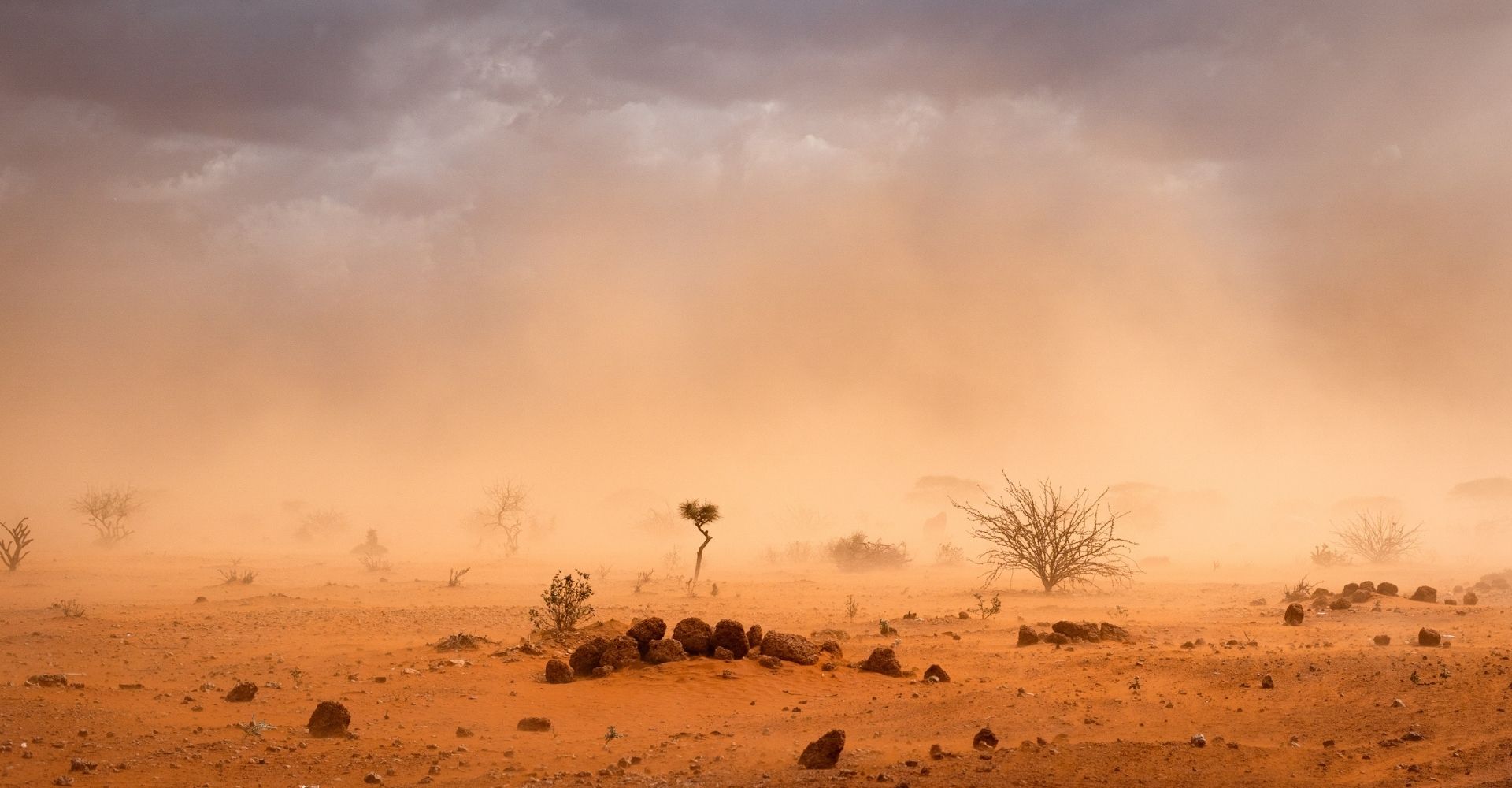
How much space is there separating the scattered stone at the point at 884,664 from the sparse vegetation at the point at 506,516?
29.9 meters

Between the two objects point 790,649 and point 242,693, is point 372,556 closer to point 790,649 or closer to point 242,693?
point 242,693

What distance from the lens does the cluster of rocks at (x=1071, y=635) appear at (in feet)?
44.4

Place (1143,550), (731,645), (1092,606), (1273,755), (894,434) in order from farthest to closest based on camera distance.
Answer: (894,434) → (1143,550) → (1092,606) → (731,645) → (1273,755)

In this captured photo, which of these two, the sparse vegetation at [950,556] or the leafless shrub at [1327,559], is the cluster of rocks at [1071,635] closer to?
the sparse vegetation at [950,556]

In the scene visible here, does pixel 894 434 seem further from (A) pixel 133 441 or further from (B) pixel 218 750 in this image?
(B) pixel 218 750

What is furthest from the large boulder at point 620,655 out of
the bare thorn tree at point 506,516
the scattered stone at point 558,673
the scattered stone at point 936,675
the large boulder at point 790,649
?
the bare thorn tree at point 506,516

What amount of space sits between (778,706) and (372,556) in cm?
3284

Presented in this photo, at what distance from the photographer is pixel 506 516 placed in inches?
2219

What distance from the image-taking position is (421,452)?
102375 millimetres

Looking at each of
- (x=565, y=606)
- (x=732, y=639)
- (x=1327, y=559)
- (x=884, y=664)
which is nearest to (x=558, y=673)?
(x=732, y=639)

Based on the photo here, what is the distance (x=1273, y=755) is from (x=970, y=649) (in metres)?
A: 6.05

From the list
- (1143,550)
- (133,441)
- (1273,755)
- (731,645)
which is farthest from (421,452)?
(1273,755)

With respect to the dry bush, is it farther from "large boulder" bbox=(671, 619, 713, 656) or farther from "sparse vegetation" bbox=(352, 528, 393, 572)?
"large boulder" bbox=(671, 619, 713, 656)

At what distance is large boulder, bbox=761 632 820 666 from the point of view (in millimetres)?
12391
